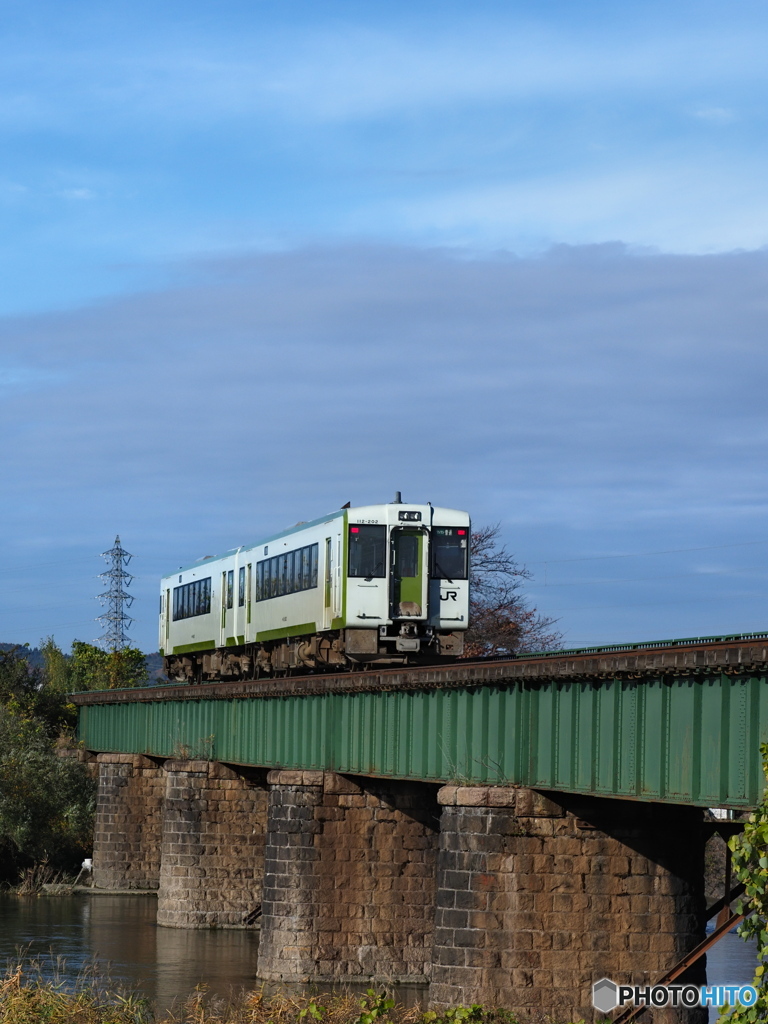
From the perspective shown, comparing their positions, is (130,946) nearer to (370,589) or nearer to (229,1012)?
(370,589)

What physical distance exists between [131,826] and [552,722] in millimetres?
30046

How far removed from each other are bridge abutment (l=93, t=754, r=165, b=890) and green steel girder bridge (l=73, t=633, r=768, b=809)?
13.5 metres

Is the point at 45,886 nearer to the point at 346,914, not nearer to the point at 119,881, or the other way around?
the point at 119,881

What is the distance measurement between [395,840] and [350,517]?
6937mm

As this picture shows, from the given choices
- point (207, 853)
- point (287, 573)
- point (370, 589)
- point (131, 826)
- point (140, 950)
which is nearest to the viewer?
point (370, 589)

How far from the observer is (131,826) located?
48156 mm

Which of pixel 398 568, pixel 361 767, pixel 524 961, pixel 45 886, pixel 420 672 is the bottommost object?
pixel 45 886

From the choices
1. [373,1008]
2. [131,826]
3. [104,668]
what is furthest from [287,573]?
[104,668]

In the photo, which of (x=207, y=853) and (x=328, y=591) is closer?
(x=328, y=591)

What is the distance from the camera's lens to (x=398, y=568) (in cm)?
3259

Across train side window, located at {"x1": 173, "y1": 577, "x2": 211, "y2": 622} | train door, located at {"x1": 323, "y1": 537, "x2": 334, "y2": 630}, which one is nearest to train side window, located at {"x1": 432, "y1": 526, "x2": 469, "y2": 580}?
train door, located at {"x1": 323, "y1": 537, "x2": 334, "y2": 630}

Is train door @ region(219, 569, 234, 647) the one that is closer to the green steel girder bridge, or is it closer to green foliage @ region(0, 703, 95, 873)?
the green steel girder bridge

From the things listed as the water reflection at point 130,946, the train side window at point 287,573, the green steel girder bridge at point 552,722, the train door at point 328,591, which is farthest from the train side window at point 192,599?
the train door at point 328,591

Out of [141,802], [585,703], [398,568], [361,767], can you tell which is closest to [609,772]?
[585,703]
